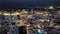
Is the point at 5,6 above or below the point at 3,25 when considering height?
above

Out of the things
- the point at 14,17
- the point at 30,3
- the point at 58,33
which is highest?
the point at 30,3

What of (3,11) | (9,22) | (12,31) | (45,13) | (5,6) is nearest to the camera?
(12,31)

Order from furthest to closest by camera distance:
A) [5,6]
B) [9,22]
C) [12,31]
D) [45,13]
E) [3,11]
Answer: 1. [45,13]
2. [3,11]
3. [9,22]
4. [5,6]
5. [12,31]

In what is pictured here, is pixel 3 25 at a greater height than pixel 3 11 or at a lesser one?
lesser

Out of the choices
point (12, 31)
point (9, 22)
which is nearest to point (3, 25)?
point (9, 22)

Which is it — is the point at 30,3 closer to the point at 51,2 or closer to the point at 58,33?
the point at 51,2

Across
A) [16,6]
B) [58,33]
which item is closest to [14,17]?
[16,6]

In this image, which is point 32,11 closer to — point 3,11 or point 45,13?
point 45,13

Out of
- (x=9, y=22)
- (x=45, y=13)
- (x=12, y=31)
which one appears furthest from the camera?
(x=45, y=13)

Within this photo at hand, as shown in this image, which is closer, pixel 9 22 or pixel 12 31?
pixel 12 31
